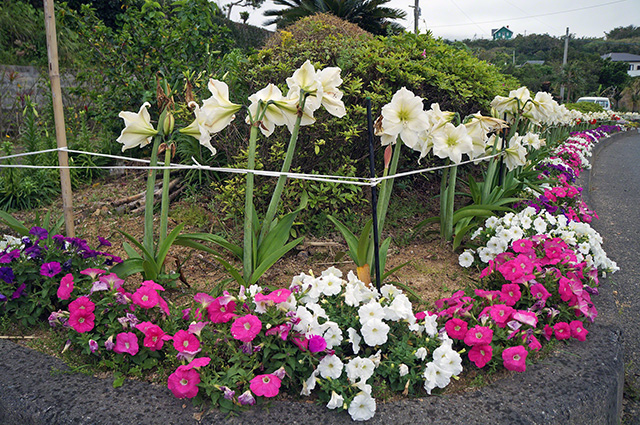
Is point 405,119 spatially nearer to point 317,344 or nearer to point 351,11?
point 317,344

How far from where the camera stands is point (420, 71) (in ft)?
11.2

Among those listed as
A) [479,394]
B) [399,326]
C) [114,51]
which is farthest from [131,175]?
[479,394]

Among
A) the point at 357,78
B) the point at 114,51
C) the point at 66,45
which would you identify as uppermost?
the point at 66,45

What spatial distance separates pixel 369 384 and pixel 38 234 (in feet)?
5.33

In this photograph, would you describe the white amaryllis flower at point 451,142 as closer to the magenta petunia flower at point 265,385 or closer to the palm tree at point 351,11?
the magenta petunia flower at point 265,385

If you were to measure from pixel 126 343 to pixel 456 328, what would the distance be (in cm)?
118

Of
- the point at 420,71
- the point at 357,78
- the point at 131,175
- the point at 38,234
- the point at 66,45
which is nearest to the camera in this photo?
the point at 38,234

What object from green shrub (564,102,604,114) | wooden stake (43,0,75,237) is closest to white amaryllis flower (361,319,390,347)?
wooden stake (43,0,75,237)

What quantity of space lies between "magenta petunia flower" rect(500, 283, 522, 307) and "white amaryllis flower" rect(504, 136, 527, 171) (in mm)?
1282

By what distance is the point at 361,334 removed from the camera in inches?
65.5

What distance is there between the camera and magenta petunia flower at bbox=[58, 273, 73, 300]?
5.86 feet

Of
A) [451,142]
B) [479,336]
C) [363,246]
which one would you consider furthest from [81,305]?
[451,142]

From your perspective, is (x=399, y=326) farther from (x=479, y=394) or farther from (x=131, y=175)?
(x=131, y=175)

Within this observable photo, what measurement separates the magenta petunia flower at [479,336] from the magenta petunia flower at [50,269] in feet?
5.31
